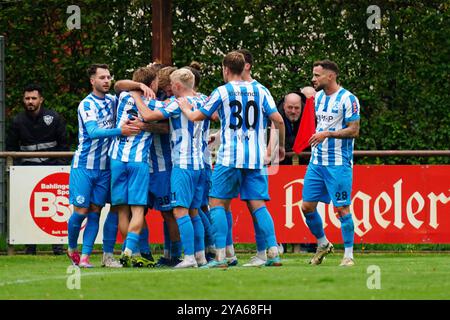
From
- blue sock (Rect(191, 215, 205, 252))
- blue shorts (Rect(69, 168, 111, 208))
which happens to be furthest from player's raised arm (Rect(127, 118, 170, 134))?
blue sock (Rect(191, 215, 205, 252))

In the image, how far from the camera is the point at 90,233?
46.6 feet

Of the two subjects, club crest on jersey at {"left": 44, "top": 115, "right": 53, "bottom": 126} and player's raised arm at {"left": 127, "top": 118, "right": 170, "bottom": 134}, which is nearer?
player's raised arm at {"left": 127, "top": 118, "right": 170, "bottom": 134}

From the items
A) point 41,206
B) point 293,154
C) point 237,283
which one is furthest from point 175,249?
point 293,154

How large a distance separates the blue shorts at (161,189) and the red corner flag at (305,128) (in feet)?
12.2

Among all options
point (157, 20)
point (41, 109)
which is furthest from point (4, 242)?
point (157, 20)

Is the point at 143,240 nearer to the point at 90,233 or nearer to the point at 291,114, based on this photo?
the point at 90,233

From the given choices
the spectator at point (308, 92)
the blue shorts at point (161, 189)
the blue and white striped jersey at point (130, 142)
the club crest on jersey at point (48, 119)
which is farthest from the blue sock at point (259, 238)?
the club crest on jersey at point (48, 119)

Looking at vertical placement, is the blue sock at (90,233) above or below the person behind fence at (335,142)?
below

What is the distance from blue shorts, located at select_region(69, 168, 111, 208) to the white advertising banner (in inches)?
117

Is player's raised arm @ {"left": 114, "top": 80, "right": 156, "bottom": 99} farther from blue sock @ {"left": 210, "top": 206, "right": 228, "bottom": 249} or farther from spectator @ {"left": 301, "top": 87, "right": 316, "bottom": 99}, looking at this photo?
spectator @ {"left": 301, "top": 87, "right": 316, "bottom": 99}

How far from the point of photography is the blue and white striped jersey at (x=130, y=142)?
13.6 meters

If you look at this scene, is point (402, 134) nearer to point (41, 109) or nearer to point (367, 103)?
point (367, 103)

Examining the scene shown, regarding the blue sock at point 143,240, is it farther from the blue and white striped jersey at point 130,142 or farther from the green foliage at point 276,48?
the green foliage at point 276,48

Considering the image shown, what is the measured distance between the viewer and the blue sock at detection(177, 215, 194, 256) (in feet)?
43.5
